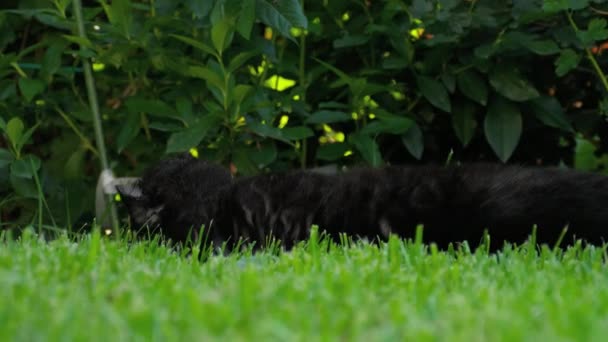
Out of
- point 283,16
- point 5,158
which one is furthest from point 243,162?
point 5,158

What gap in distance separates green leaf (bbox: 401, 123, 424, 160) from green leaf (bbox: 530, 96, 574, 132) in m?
0.51

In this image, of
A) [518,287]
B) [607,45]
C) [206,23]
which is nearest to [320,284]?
[518,287]

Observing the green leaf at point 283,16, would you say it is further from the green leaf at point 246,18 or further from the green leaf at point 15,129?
the green leaf at point 15,129

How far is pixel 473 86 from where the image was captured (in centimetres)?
372

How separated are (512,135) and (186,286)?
2.30 metres

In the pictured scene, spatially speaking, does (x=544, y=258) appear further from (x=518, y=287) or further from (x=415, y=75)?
(x=415, y=75)

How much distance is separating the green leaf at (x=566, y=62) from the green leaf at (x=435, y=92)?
1.59 ft

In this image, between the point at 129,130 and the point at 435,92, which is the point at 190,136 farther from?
the point at 435,92

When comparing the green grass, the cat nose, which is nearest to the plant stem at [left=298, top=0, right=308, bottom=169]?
the cat nose

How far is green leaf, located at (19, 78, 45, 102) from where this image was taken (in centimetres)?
360

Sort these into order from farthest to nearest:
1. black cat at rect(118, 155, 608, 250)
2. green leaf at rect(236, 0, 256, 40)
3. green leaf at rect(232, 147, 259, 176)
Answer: green leaf at rect(232, 147, 259, 176) → green leaf at rect(236, 0, 256, 40) → black cat at rect(118, 155, 608, 250)

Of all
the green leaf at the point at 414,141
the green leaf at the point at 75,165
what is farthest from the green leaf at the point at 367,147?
the green leaf at the point at 75,165

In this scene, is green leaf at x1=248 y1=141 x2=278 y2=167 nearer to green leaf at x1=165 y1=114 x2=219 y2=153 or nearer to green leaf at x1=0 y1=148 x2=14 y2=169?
green leaf at x1=165 y1=114 x2=219 y2=153

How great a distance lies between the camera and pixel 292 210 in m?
3.10
